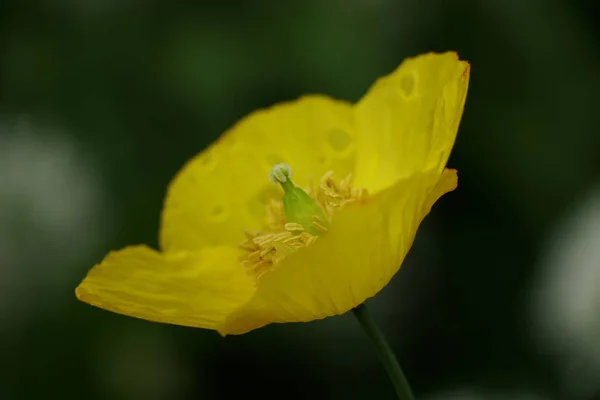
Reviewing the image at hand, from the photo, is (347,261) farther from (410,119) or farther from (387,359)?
(410,119)

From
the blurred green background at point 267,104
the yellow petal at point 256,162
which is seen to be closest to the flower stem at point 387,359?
the yellow petal at point 256,162

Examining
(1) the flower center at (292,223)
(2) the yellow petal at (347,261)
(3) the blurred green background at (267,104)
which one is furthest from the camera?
(3) the blurred green background at (267,104)

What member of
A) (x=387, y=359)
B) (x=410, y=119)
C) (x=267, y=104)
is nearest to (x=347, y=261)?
(x=387, y=359)

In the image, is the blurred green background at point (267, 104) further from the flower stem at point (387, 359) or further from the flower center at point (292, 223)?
the flower stem at point (387, 359)

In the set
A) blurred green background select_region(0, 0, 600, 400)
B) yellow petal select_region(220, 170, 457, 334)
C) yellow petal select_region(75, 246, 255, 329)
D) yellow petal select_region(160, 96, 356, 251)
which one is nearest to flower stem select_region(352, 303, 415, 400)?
yellow petal select_region(220, 170, 457, 334)

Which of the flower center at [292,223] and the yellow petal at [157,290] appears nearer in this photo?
the yellow petal at [157,290]

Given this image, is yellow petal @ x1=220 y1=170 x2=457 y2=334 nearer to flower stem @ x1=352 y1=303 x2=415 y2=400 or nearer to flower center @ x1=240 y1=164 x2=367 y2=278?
flower stem @ x1=352 y1=303 x2=415 y2=400

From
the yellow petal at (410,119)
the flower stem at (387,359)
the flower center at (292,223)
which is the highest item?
the yellow petal at (410,119)

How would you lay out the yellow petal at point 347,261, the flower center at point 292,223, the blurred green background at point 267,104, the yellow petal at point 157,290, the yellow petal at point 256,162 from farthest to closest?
the blurred green background at point 267,104 < the yellow petal at point 256,162 < the flower center at point 292,223 < the yellow petal at point 157,290 < the yellow petal at point 347,261
